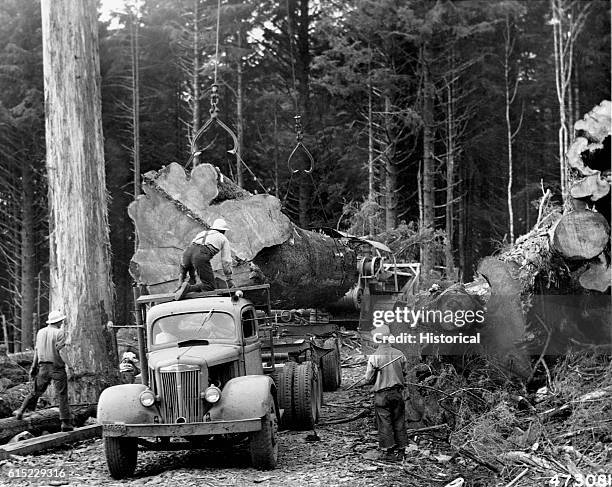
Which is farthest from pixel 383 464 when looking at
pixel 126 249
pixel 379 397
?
pixel 126 249

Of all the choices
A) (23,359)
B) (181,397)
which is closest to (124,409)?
(181,397)

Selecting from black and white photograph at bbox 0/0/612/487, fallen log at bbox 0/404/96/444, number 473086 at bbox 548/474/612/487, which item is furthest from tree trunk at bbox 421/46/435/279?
number 473086 at bbox 548/474/612/487

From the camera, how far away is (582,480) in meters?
5.57

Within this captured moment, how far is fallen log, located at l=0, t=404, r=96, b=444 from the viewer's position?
886 centimetres

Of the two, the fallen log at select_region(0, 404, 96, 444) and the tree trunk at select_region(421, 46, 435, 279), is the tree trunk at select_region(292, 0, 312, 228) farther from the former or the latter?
the fallen log at select_region(0, 404, 96, 444)

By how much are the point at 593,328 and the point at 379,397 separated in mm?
2533

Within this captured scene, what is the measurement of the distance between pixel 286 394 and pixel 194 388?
2.10 m

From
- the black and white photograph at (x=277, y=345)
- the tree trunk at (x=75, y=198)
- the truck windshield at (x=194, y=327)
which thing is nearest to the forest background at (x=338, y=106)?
the black and white photograph at (x=277, y=345)

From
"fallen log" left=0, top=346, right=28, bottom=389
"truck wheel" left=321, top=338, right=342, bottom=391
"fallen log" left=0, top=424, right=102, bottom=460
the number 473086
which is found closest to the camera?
the number 473086

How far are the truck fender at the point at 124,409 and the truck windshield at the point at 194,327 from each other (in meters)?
0.81

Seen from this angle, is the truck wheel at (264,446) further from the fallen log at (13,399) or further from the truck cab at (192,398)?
the fallen log at (13,399)

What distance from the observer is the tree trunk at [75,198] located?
10398mm

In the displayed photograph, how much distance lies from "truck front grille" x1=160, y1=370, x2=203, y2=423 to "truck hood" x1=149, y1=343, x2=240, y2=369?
139 millimetres

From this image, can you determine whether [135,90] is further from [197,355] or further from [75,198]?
[197,355]
